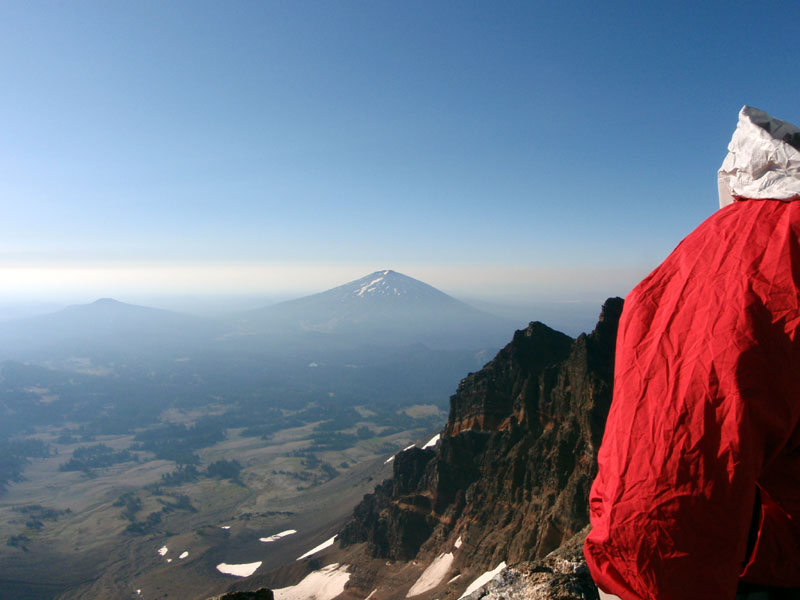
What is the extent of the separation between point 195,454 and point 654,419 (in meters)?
176

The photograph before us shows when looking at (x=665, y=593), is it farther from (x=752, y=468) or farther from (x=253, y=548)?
(x=253, y=548)

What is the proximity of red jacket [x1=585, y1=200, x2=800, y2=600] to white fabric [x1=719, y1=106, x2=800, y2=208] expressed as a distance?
0.09m

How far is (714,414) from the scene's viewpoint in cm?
171

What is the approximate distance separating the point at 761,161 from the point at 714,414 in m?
1.29

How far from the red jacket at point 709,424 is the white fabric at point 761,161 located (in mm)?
85

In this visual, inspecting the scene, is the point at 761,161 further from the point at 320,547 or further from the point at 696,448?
the point at 320,547

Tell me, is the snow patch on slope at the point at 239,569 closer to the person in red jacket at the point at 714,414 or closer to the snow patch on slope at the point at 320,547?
the snow patch on slope at the point at 320,547

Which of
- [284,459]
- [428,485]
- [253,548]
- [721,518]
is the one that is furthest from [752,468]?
[284,459]

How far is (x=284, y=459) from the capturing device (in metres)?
141

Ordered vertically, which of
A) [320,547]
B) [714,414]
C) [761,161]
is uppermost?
[761,161]

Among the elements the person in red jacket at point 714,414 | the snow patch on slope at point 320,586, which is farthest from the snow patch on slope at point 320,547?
the person in red jacket at point 714,414

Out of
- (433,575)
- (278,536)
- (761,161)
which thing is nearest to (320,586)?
(433,575)

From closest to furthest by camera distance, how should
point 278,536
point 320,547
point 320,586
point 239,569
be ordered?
1. point 320,586
2. point 320,547
3. point 239,569
4. point 278,536

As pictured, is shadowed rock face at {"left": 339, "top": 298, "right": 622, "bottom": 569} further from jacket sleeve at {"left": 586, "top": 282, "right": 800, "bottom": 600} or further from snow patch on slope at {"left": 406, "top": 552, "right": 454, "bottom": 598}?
jacket sleeve at {"left": 586, "top": 282, "right": 800, "bottom": 600}
